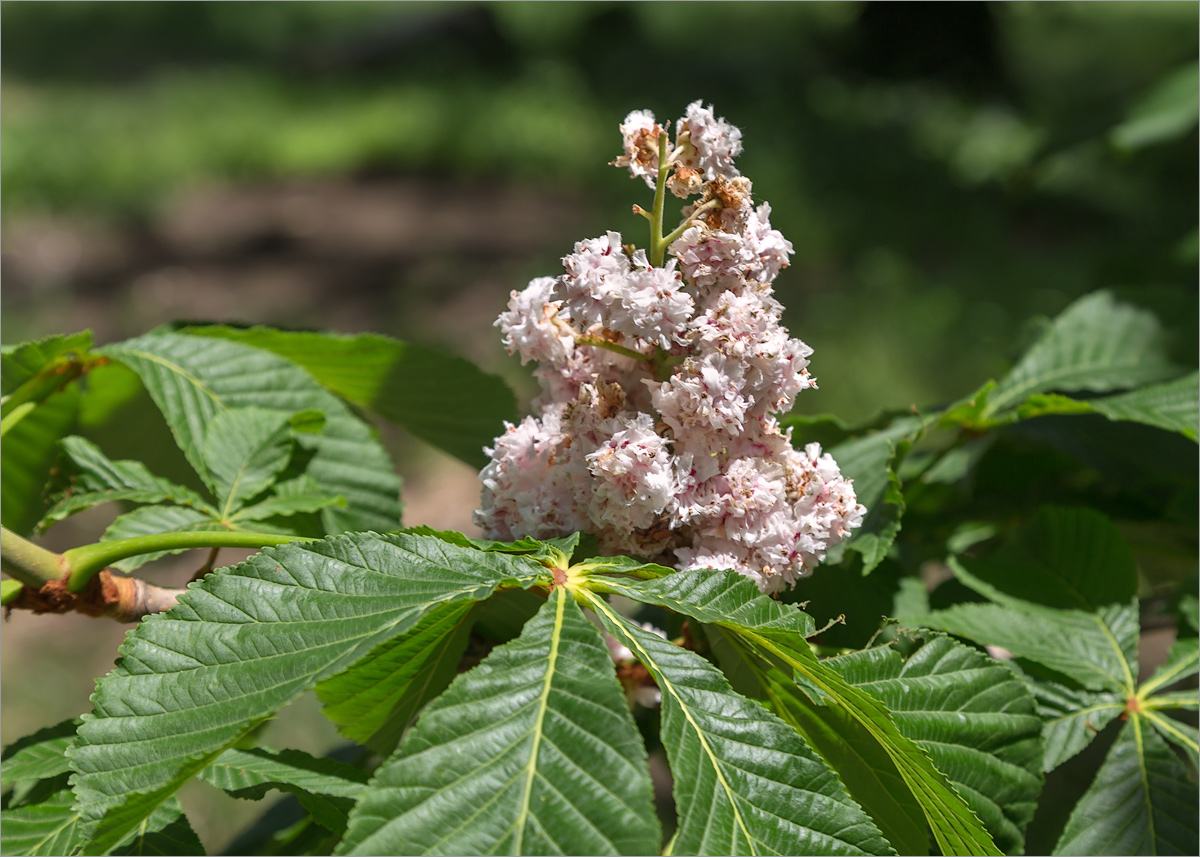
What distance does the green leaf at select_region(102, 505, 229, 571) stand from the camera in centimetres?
124

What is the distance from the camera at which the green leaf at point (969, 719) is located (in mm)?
1016

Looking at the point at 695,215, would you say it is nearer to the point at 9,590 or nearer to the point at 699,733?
the point at 699,733

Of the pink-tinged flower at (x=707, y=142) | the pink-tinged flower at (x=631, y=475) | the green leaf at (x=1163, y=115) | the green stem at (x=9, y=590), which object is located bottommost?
the green stem at (x=9, y=590)

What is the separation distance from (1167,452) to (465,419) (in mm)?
1128

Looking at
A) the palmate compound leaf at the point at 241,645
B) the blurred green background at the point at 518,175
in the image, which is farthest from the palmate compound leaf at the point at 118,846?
the blurred green background at the point at 518,175

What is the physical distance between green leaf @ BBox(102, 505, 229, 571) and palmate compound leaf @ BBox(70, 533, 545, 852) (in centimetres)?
34

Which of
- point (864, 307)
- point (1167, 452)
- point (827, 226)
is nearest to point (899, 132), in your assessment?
point (827, 226)

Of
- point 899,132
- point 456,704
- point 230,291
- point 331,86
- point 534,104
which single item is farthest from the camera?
point 331,86

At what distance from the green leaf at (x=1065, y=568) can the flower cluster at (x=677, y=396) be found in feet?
1.45

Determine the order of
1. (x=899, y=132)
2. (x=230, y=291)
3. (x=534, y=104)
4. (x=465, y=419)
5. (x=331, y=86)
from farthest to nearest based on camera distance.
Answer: (x=331, y=86) < (x=534, y=104) < (x=899, y=132) < (x=230, y=291) < (x=465, y=419)

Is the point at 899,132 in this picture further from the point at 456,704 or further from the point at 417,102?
the point at 456,704

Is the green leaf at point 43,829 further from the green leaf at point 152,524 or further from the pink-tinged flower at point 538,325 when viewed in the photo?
the pink-tinged flower at point 538,325

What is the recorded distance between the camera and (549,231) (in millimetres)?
7254

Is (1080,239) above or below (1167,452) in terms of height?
above
